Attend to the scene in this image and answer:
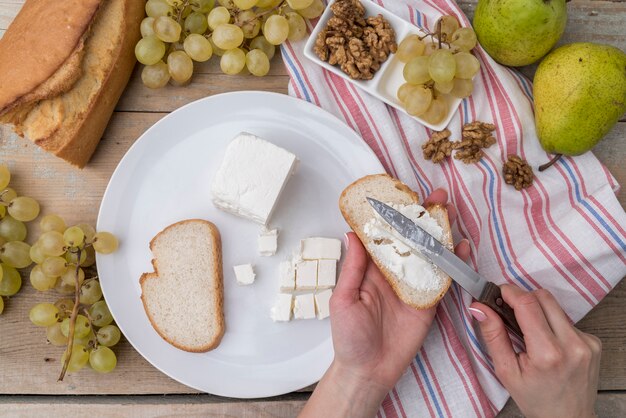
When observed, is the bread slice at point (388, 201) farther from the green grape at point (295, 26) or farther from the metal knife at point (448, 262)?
the green grape at point (295, 26)

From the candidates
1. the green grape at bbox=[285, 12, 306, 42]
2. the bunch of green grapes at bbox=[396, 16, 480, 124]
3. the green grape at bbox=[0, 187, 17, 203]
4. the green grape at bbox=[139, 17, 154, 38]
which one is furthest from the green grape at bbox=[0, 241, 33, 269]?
the bunch of green grapes at bbox=[396, 16, 480, 124]

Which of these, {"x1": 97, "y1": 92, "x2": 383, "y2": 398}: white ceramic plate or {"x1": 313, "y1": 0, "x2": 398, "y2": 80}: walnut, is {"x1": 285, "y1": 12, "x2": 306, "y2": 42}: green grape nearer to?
{"x1": 313, "y1": 0, "x2": 398, "y2": 80}: walnut

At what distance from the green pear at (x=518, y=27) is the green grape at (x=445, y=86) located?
0.15 meters

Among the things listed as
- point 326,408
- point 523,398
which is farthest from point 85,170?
point 523,398

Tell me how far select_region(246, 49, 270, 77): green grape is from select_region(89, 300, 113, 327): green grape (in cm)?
72

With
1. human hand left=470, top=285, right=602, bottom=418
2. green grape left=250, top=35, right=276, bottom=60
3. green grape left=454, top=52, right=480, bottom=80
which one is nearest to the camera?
human hand left=470, top=285, right=602, bottom=418

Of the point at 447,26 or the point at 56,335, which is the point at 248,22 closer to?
the point at 447,26

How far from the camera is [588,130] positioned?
1.39 m

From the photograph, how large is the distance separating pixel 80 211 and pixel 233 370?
23.3 inches

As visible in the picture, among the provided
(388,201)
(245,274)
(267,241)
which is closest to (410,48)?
(388,201)

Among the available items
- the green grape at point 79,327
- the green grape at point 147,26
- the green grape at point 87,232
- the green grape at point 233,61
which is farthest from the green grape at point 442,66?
the green grape at point 79,327

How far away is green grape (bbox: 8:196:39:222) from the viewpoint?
1.43 meters

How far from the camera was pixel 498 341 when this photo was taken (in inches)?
53.4

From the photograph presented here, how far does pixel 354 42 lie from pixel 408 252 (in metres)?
0.54
